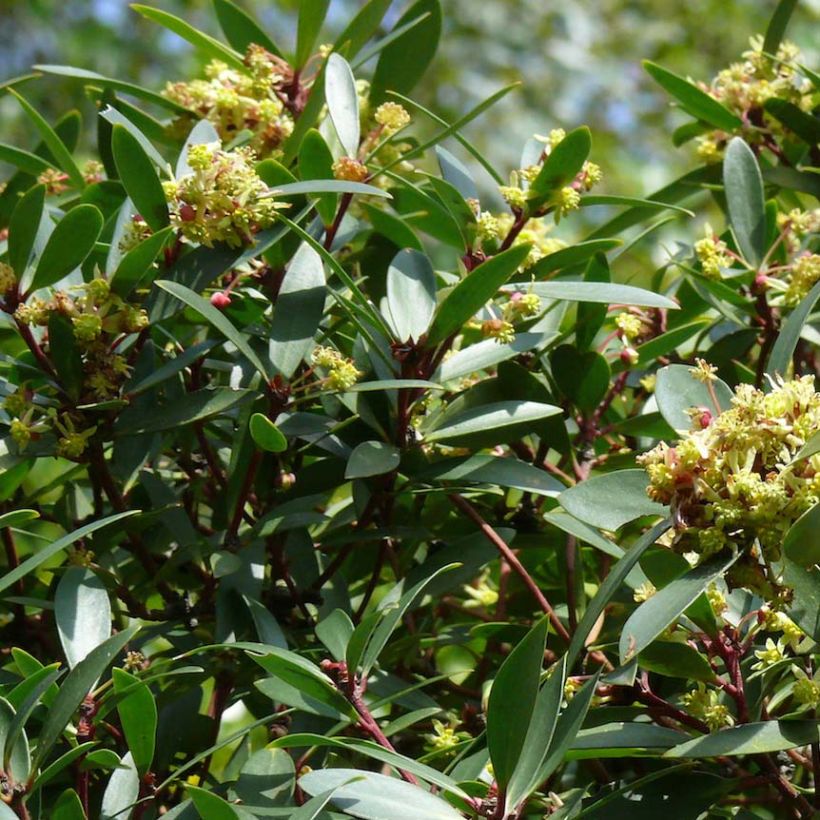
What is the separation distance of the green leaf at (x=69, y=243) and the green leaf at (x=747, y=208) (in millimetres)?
487

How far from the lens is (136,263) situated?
807mm

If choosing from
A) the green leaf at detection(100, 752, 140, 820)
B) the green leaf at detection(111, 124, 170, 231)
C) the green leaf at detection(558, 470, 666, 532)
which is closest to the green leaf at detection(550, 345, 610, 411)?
the green leaf at detection(558, 470, 666, 532)

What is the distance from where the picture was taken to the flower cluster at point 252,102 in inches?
40.3

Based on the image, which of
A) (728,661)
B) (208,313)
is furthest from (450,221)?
(728,661)

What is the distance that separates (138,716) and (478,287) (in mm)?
336

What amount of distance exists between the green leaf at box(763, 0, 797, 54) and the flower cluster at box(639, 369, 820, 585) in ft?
1.88

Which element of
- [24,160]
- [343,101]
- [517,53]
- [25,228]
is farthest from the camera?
[517,53]

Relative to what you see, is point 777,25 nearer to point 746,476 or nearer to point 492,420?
point 492,420

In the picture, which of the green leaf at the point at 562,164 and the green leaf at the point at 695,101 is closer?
the green leaf at the point at 562,164

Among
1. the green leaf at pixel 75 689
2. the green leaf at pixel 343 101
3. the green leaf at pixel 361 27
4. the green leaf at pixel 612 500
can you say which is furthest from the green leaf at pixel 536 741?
the green leaf at pixel 361 27

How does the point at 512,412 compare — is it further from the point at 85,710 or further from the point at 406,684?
the point at 85,710

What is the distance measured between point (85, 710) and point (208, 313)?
0.25 m

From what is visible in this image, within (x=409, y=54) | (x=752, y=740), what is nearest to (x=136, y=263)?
(x=409, y=54)

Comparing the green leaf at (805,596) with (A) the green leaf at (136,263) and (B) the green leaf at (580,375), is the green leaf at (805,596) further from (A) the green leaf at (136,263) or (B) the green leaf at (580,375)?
(A) the green leaf at (136,263)
